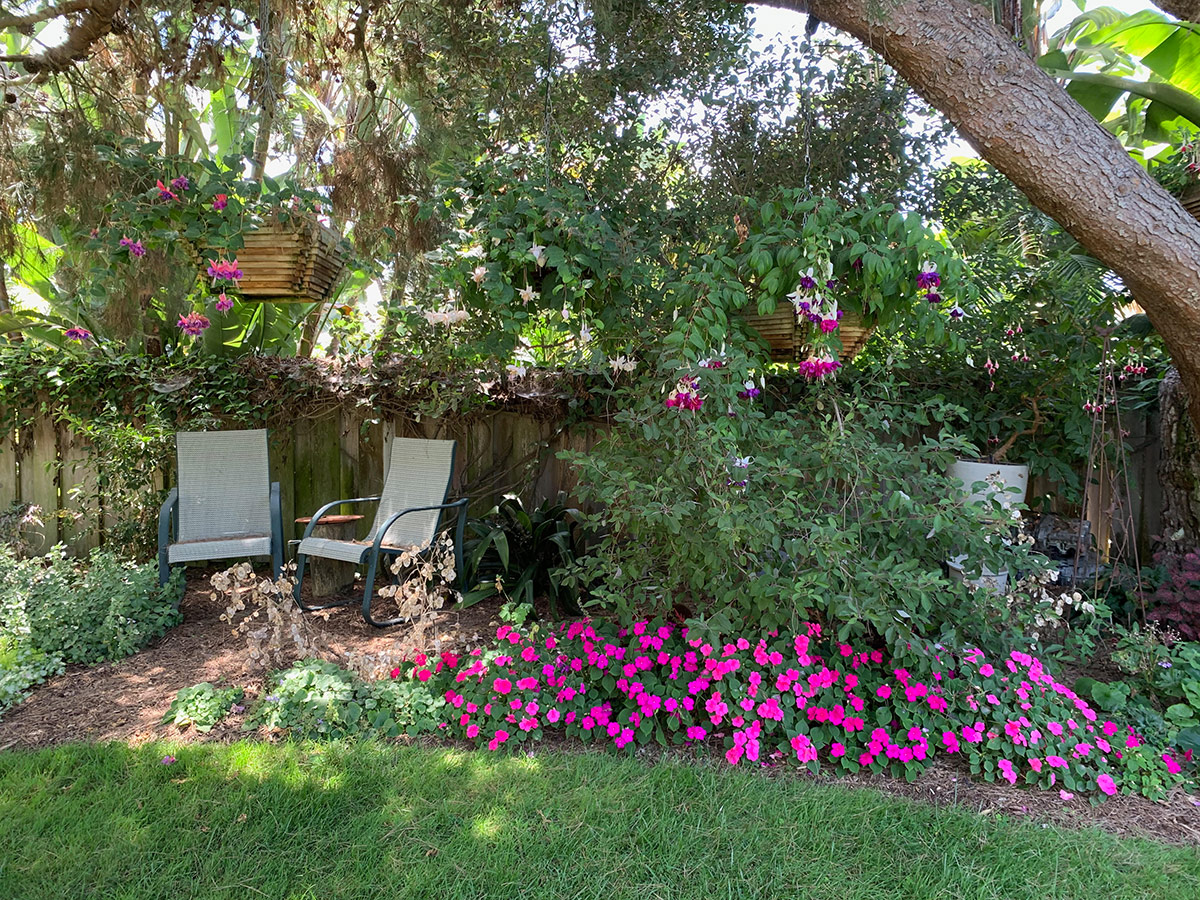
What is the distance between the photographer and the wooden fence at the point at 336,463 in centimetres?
450

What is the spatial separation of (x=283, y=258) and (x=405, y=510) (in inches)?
58.4

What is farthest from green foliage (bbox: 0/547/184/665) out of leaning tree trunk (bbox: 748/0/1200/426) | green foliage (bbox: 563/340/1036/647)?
leaning tree trunk (bbox: 748/0/1200/426)

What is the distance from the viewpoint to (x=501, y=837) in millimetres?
1744

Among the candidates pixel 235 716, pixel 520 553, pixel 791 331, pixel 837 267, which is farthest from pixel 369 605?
pixel 837 267

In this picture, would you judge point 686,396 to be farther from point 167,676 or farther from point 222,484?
point 222,484

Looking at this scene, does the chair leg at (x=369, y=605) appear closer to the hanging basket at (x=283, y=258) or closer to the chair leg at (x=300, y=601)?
the chair leg at (x=300, y=601)

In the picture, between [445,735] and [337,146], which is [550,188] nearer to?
[337,146]

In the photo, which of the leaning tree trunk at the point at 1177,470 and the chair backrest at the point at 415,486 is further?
the chair backrest at the point at 415,486

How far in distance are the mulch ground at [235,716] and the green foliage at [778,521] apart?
16.8 inches

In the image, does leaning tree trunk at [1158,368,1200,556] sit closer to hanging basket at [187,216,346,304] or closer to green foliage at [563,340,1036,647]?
green foliage at [563,340,1036,647]

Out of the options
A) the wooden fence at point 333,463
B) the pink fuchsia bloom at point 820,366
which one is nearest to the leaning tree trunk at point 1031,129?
the pink fuchsia bloom at point 820,366

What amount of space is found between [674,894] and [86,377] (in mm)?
4440

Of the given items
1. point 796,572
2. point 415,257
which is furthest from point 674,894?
point 415,257

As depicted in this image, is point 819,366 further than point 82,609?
No
